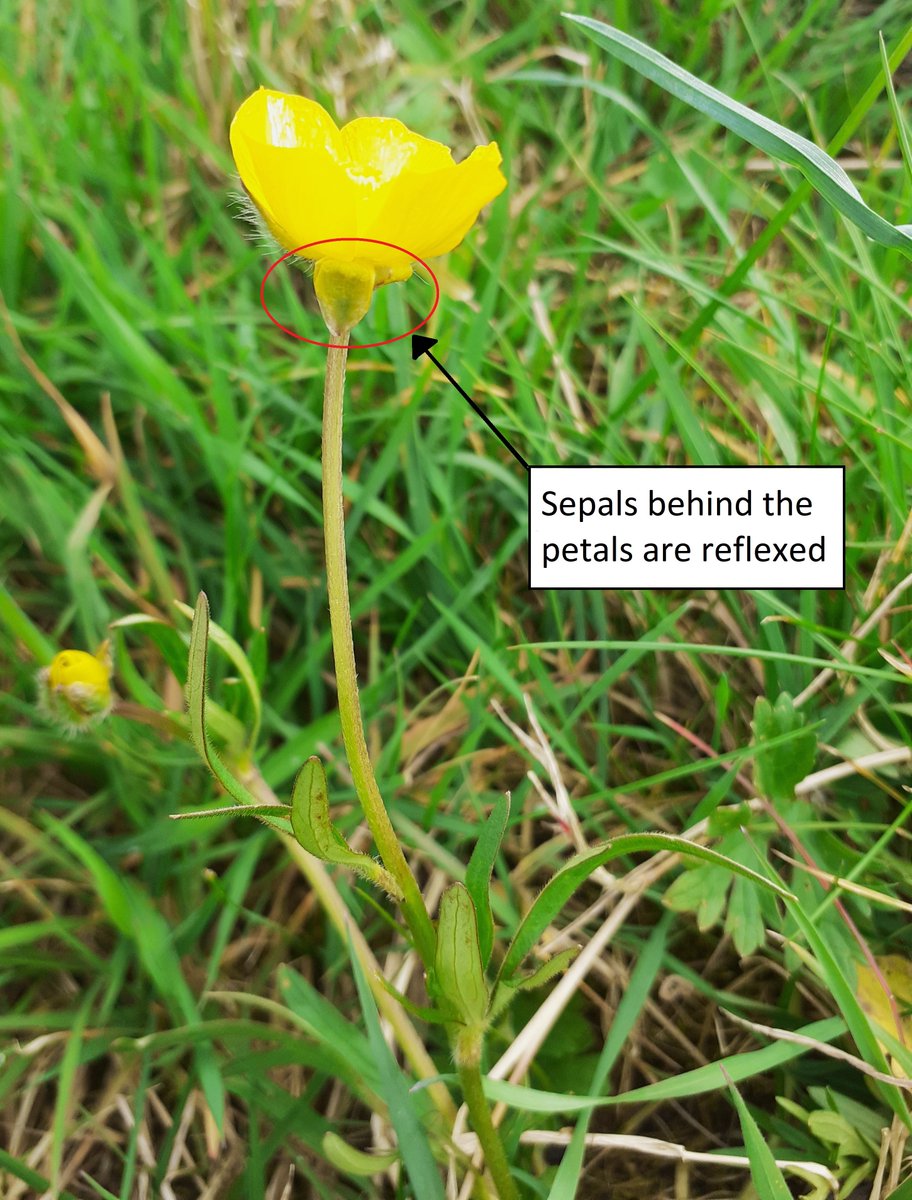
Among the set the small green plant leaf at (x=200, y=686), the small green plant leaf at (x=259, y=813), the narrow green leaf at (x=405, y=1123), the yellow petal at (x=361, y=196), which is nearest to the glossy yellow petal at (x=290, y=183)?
the yellow petal at (x=361, y=196)

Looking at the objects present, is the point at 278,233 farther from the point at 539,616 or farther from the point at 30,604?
the point at 30,604

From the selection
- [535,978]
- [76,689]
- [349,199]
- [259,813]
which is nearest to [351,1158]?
[535,978]

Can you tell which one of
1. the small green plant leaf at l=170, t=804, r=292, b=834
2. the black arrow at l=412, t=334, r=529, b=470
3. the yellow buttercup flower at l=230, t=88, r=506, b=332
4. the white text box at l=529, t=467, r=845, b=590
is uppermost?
the black arrow at l=412, t=334, r=529, b=470

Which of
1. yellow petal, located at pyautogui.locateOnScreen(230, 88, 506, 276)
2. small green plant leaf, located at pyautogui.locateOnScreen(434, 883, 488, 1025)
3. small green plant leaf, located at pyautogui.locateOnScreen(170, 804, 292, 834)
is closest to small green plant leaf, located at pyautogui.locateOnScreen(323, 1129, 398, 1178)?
small green plant leaf, located at pyautogui.locateOnScreen(434, 883, 488, 1025)

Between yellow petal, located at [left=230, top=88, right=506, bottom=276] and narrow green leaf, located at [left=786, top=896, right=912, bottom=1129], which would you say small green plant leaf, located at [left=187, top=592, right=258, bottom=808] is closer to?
yellow petal, located at [left=230, top=88, right=506, bottom=276]

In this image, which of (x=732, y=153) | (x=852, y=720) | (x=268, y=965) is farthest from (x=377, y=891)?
(x=732, y=153)
